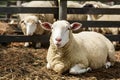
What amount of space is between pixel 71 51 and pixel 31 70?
32.5 inches

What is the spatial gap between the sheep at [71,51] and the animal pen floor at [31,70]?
0.46ft

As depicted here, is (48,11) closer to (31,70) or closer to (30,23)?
(30,23)

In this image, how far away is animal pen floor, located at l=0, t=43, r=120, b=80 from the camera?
19.2ft

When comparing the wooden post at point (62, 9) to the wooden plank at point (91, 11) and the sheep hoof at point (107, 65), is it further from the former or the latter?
the sheep hoof at point (107, 65)

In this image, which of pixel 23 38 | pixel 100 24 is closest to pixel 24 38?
pixel 23 38

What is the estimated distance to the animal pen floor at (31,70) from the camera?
585 cm

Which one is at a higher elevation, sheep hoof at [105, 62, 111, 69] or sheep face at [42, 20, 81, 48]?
→ sheep face at [42, 20, 81, 48]

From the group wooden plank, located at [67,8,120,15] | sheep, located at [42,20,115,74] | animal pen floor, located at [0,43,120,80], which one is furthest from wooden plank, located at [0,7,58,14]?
sheep, located at [42,20,115,74]

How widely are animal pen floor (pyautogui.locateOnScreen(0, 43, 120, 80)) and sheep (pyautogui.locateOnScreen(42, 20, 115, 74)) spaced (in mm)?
139

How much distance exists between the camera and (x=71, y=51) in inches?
243

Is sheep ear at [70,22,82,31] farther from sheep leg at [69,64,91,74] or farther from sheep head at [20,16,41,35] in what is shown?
sheep head at [20,16,41,35]

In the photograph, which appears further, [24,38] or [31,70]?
[24,38]

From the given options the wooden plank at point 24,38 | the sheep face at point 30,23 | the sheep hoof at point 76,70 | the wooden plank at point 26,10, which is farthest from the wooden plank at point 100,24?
the sheep hoof at point 76,70

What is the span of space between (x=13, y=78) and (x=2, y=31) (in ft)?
11.3
